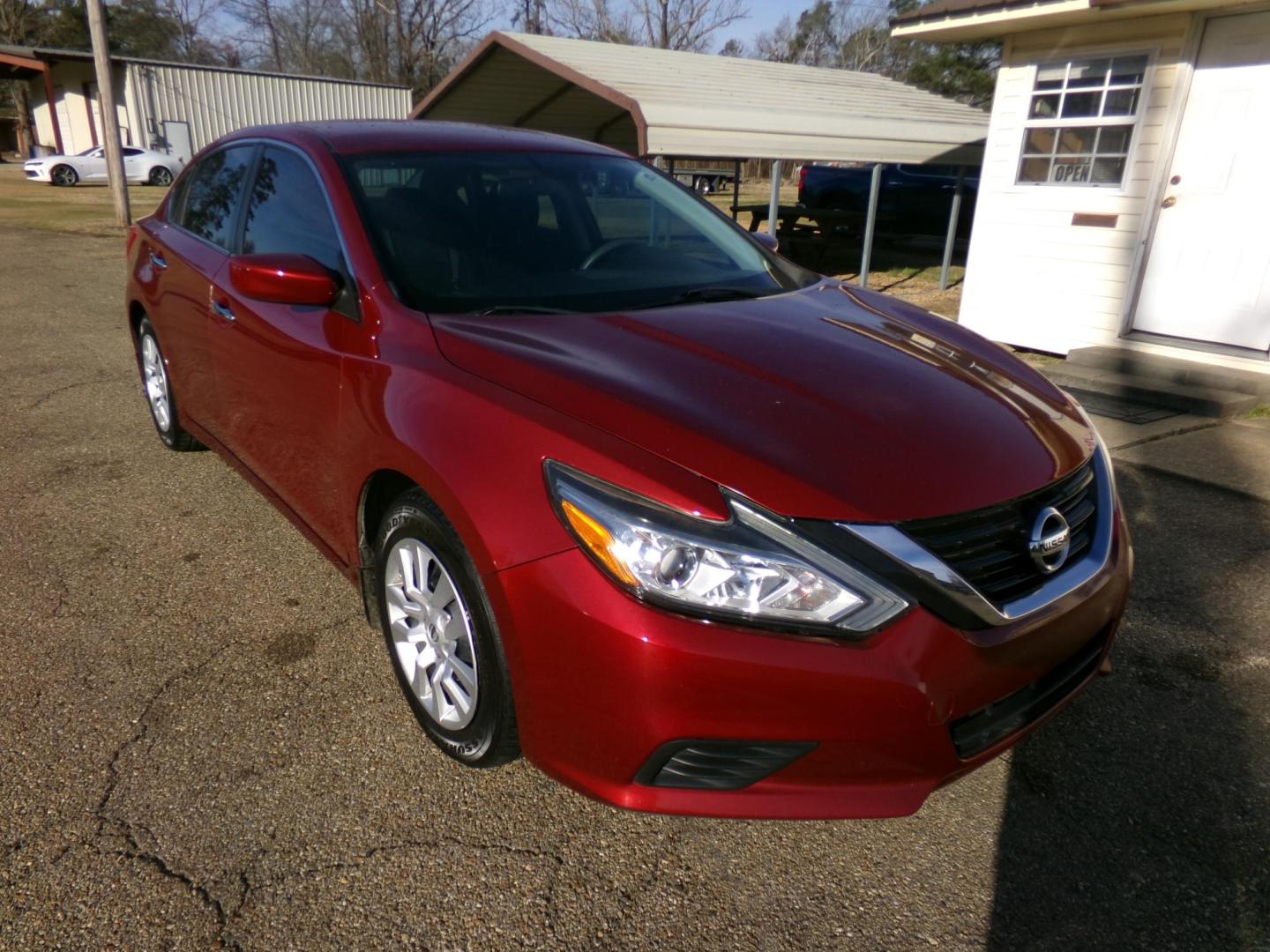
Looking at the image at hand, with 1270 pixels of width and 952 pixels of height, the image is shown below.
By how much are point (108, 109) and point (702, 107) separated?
450 inches

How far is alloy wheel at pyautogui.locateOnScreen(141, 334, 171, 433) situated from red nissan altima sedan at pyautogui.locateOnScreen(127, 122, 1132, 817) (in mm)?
1603

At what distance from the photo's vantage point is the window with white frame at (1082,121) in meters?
6.84

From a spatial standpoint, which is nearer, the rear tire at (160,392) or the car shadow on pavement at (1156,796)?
the car shadow on pavement at (1156,796)

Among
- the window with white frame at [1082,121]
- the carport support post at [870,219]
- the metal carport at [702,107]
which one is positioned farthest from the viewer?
the carport support post at [870,219]

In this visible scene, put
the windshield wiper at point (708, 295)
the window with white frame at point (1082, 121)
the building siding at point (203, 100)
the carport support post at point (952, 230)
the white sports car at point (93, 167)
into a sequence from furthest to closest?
the building siding at point (203, 100) < the white sports car at point (93, 167) < the carport support post at point (952, 230) < the window with white frame at point (1082, 121) < the windshield wiper at point (708, 295)

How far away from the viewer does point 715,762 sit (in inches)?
70.1

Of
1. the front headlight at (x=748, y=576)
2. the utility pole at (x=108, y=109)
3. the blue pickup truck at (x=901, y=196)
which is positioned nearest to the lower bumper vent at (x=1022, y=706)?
the front headlight at (x=748, y=576)

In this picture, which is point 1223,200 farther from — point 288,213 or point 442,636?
point 442,636

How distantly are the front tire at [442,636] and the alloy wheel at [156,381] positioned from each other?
2507 millimetres

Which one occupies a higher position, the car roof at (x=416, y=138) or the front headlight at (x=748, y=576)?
the car roof at (x=416, y=138)

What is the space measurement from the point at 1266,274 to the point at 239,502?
265 inches

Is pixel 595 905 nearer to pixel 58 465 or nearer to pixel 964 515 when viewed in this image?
pixel 964 515

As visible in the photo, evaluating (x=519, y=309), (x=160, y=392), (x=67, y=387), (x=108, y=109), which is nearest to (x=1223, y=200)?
(x=519, y=309)

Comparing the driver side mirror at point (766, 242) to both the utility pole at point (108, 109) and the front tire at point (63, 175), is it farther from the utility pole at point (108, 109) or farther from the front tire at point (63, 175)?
the front tire at point (63, 175)
